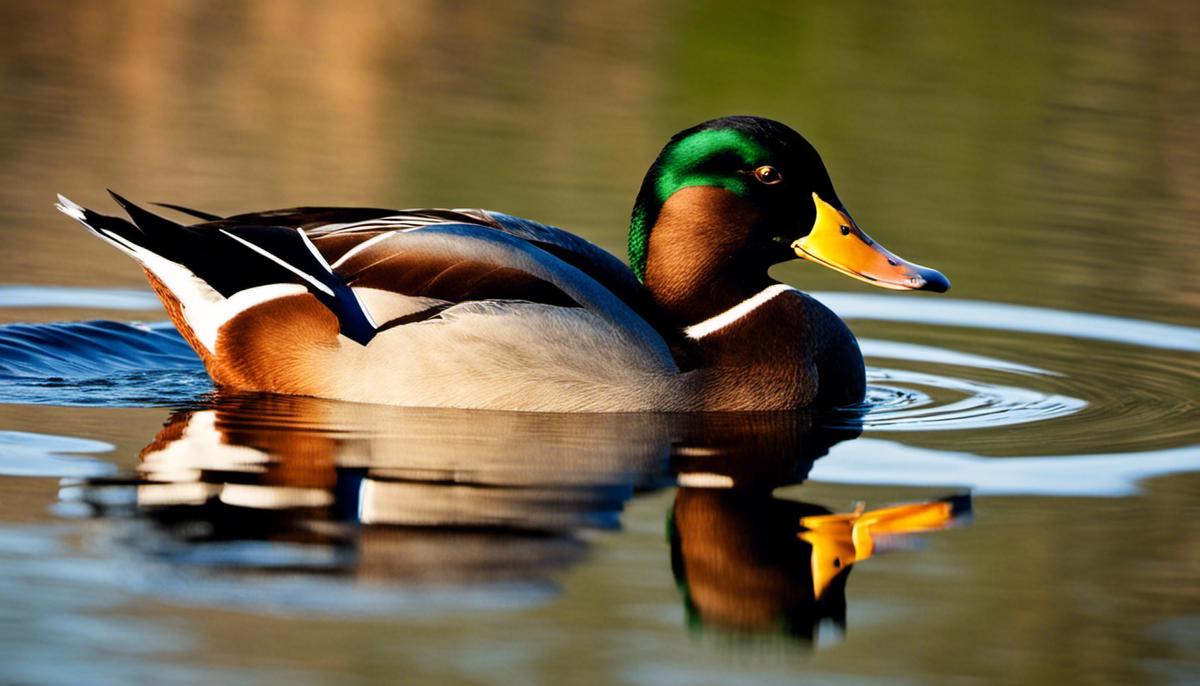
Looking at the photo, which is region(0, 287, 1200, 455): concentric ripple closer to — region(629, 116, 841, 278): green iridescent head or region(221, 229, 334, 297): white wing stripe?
region(221, 229, 334, 297): white wing stripe

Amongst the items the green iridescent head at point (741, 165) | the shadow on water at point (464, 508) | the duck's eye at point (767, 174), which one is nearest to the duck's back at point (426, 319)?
the shadow on water at point (464, 508)

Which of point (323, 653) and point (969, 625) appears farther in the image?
point (969, 625)

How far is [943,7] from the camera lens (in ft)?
71.0

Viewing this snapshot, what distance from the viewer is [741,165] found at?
8.09 meters

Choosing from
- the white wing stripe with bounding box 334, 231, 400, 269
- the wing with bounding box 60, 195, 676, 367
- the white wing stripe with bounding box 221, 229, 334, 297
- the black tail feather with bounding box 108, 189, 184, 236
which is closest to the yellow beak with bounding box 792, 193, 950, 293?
the wing with bounding box 60, 195, 676, 367

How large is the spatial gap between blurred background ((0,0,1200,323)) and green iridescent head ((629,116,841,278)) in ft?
8.54

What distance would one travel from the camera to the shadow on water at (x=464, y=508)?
17.6 feet

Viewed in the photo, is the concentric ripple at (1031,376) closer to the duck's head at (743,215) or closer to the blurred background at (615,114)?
the blurred background at (615,114)

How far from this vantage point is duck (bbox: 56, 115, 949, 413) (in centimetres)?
758

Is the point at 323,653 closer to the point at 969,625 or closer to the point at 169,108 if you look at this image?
the point at 969,625

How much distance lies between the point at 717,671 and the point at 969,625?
0.85m

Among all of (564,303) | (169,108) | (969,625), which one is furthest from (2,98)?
(969,625)

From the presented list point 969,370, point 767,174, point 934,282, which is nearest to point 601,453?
point 767,174

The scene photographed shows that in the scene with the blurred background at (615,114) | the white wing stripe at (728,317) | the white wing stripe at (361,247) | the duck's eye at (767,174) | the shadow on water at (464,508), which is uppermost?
the blurred background at (615,114)
